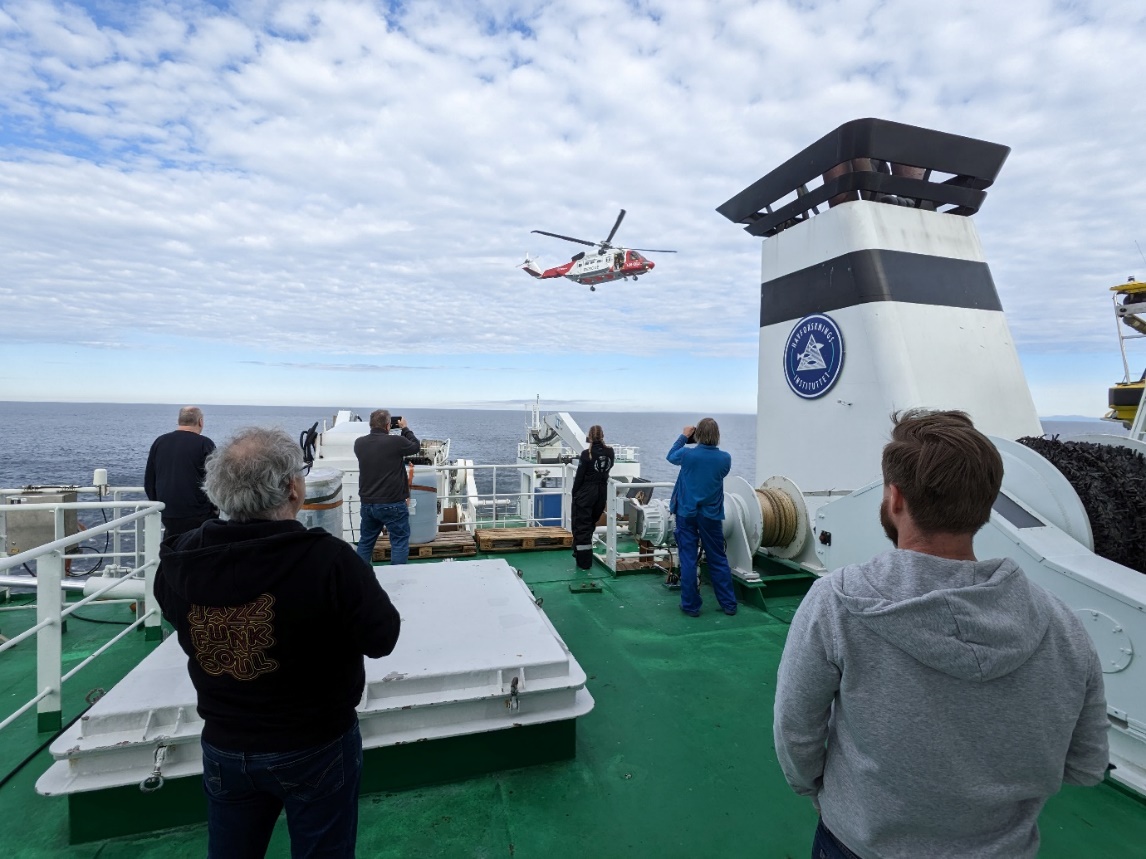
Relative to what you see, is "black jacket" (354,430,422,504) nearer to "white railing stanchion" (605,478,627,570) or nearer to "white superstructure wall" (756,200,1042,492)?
"white railing stanchion" (605,478,627,570)

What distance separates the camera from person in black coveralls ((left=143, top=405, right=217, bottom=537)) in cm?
434

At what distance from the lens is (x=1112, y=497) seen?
3457 millimetres

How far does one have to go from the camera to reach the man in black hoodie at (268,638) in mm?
1615

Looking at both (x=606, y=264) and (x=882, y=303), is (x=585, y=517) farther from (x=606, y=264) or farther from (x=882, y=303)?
(x=606, y=264)

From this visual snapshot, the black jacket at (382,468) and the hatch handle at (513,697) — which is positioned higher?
the black jacket at (382,468)

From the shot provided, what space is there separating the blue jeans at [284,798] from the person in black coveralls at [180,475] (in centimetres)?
307

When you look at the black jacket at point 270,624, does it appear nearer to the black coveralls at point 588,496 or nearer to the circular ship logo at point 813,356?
the black coveralls at point 588,496

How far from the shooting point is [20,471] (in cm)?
3862

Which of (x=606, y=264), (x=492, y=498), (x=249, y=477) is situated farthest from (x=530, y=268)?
(x=249, y=477)

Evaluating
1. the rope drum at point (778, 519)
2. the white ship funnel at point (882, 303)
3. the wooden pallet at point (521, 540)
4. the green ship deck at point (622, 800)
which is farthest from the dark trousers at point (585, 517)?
the green ship deck at point (622, 800)

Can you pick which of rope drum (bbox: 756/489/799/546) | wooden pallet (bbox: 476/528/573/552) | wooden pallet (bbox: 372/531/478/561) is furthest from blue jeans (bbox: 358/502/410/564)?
rope drum (bbox: 756/489/799/546)

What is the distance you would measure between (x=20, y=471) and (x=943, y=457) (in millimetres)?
52242

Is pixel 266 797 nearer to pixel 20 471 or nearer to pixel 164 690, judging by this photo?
pixel 164 690

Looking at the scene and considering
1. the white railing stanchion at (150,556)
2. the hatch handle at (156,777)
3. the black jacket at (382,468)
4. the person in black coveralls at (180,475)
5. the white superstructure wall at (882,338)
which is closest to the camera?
the hatch handle at (156,777)
